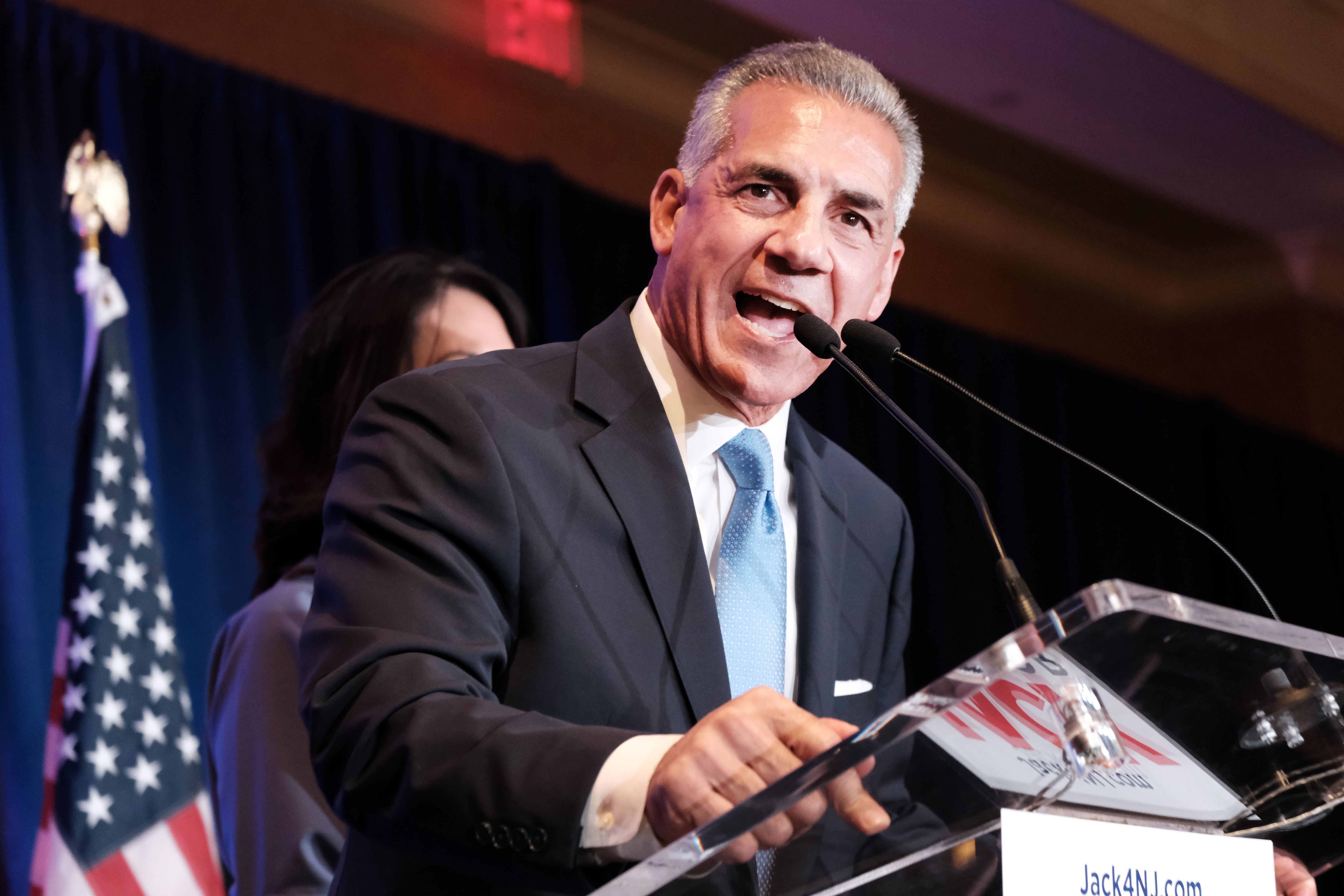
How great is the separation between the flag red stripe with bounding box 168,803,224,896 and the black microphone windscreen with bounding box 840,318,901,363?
200cm

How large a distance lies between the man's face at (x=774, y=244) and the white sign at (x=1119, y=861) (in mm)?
670

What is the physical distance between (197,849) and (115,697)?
363mm

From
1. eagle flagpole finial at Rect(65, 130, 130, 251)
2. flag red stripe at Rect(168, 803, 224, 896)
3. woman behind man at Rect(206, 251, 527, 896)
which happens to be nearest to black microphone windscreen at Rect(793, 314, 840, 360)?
woman behind man at Rect(206, 251, 527, 896)

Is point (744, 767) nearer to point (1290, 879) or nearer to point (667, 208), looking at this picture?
point (1290, 879)

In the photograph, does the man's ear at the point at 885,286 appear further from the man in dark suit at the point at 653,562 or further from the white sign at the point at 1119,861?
the white sign at the point at 1119,861

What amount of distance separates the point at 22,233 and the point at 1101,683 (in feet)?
10.5

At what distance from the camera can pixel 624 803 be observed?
0.90m

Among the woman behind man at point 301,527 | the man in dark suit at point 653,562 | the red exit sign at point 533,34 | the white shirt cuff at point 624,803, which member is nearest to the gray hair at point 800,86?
the man in dark suit at point 653,562

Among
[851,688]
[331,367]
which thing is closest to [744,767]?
[851,688]

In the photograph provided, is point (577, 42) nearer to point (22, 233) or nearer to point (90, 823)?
point (22, 233)

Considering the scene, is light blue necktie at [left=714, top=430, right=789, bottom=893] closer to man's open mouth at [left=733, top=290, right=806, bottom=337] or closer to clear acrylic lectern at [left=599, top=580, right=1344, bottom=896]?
man's open mouth at [left=733, top=290, right=806, bottom=337]

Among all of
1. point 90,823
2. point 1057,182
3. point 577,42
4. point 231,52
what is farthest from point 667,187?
point 1057,182

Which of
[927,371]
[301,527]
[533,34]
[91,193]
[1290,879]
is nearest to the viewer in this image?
[1290,879]

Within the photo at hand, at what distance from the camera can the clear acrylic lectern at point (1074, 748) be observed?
79 centimetres
